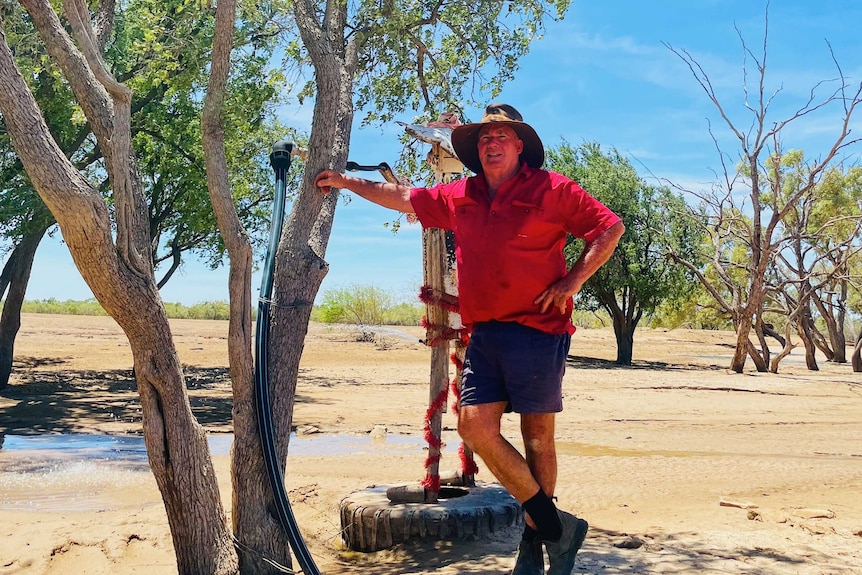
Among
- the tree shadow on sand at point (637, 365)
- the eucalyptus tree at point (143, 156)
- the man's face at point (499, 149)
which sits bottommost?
the tree shadow on sand at point (637, 365)

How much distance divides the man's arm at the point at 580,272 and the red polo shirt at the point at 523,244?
0.04 m

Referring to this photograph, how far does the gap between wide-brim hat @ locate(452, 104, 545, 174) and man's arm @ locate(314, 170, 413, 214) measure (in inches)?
15.4

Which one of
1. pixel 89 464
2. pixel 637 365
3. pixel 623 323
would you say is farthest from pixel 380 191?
pixel 623 323

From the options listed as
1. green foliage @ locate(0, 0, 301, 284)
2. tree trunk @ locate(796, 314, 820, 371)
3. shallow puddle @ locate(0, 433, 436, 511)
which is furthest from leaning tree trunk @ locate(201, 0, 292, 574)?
tree trunk @ locate(796, 314, 820, 371)

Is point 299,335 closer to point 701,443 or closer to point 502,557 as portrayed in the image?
point 502,557

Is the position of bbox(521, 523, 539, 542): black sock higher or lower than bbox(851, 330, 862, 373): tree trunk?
lower

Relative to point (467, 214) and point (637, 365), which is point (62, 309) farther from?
point (467, 214)

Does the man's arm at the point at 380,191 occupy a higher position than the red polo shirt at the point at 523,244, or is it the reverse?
the man's arm at the point at 380,191

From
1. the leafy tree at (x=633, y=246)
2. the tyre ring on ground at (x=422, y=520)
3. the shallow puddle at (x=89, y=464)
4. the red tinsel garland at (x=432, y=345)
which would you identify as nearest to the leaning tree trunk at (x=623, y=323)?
the leafy tree at (x=633, y=246)

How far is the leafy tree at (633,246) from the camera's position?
25.5 meters

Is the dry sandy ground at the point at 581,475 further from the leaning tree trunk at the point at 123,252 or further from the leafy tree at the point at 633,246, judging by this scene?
the leafy tree at the point at 633,246

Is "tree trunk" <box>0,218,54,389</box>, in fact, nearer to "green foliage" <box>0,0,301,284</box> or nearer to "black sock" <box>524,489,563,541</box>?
"green foliage" <box>0,0,301,284</box>

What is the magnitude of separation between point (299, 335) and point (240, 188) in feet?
34.0

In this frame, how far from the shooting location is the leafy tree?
25.5 m
